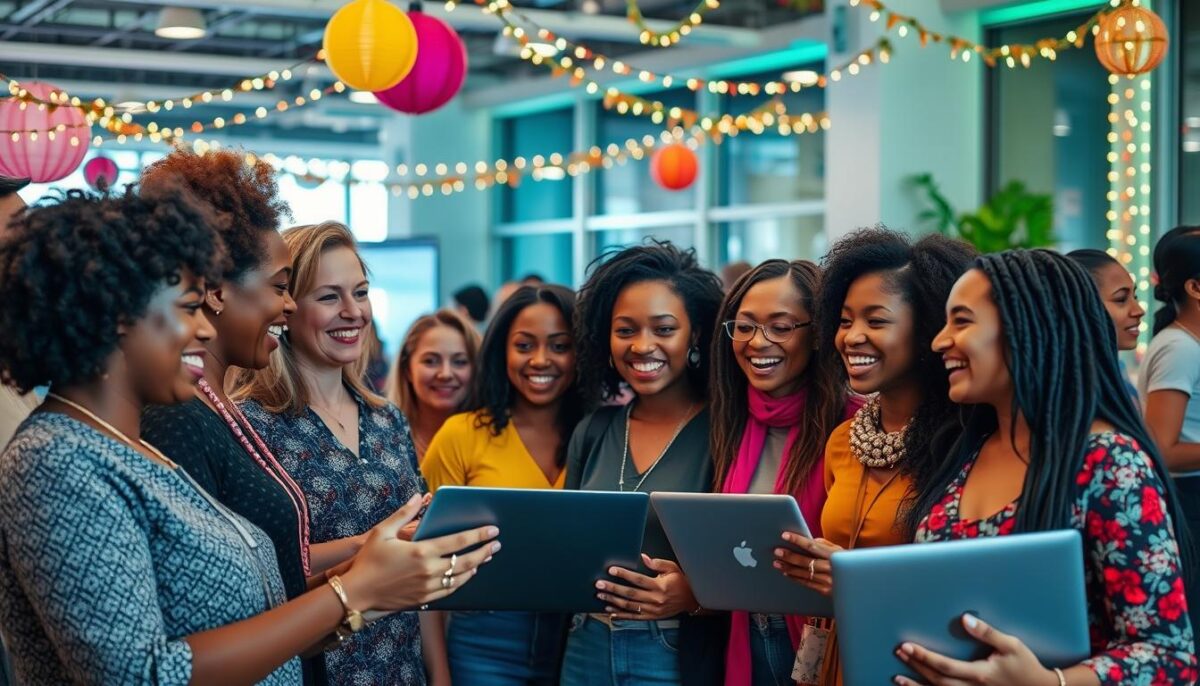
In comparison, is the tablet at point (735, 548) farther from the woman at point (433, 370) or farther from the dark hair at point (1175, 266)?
the dark hair at point (1175, 266)

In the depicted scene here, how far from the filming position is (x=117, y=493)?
166cm

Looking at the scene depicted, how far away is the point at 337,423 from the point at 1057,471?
1.56m

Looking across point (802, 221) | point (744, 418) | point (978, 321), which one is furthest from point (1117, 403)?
point (802, 221)

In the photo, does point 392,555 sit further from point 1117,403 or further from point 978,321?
point 1117,403

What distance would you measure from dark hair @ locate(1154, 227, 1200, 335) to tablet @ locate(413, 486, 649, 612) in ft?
7.39

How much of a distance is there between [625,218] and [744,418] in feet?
31.7

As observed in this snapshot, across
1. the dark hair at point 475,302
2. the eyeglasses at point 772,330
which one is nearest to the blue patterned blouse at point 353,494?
the eyeglasses at point 772,330

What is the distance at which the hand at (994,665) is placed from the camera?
188 centimetres

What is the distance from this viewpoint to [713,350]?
300 cm

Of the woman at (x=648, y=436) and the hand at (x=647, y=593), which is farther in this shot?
the woman at (x=648, y=436)

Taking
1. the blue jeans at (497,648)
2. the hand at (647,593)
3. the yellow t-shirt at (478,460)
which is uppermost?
the yellow t-shirt at (478,460)

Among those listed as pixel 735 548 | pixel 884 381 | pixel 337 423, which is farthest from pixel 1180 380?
pixel 337 423

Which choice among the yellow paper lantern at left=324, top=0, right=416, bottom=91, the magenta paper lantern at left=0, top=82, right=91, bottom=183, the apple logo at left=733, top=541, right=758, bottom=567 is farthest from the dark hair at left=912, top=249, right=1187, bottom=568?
the magenta paper lantern at left=0, top=82, right=91, bottom=183

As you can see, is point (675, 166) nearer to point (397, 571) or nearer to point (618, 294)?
point (618, 294)
